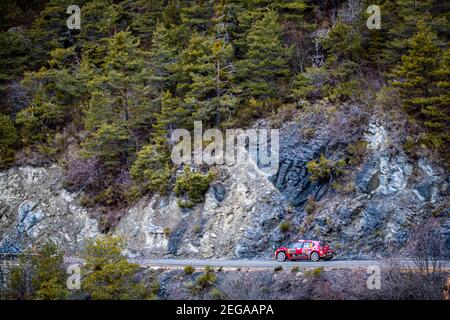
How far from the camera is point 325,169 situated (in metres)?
28.5

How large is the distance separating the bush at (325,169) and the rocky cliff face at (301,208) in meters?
0.48

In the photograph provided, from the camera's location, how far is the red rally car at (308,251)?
25.5 meters

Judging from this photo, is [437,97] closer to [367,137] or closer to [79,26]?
[367,137]

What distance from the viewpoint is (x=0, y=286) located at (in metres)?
29.2

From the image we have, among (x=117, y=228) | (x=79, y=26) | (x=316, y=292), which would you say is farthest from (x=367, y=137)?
(x=79, y=26)

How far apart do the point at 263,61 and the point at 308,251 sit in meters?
13.4

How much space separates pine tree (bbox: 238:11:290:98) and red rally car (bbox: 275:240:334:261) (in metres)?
11.3

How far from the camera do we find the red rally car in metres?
25.5

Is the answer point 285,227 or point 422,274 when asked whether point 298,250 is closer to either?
point 285,227

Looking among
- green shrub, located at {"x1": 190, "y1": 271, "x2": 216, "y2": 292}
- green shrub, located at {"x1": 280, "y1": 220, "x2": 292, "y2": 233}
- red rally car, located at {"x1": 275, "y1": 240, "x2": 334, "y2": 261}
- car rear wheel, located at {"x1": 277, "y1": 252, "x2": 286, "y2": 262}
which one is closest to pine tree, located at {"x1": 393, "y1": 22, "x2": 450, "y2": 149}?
red rally car, located at {"x1": 275, "y1": 240, "x2": 334, "y2": 261}

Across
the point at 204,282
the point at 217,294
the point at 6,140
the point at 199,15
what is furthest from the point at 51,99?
the point at 217,294

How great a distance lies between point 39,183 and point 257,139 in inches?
692

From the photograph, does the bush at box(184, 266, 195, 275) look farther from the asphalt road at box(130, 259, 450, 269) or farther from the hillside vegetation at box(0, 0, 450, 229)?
the hillside vegetation at box(0, 0, 450, 229)

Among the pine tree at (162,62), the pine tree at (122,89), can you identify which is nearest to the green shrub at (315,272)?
the pine tree at (122,89)
